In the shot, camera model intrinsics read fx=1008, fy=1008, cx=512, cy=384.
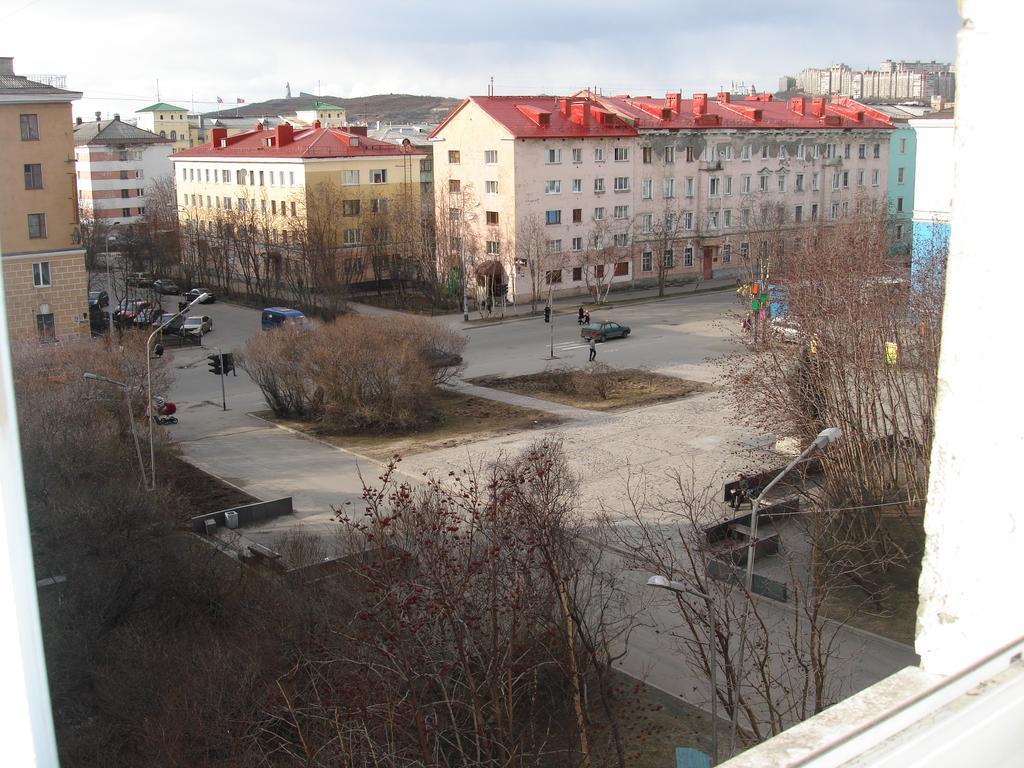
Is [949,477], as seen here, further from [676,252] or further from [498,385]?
[676,252]

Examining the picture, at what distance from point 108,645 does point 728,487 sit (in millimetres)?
7954

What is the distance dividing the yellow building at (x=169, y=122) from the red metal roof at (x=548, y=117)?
130 feet

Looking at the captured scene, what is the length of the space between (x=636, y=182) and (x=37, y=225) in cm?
2055

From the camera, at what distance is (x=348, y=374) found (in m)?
17.8

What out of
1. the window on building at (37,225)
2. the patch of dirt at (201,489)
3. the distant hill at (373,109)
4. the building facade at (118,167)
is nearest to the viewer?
the patch of dirt at (201,489)

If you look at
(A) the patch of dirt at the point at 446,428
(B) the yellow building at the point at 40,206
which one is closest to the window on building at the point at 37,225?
(B) the yellow building at the point at 40,206

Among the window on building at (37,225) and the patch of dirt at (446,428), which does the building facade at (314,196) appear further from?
the patch of dirt at (446,428)

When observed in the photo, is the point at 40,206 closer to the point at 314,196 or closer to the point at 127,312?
the point at 127,312

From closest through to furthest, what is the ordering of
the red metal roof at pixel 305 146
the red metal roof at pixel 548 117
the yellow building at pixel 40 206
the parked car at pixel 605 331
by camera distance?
the yellow building at pixel 40 206 < the parked car at pixel 605 331 < the red metal roof at pixel 548 117 < the red metal roof at pixel 305 146

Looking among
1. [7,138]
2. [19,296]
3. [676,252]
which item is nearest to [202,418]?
[19,296]

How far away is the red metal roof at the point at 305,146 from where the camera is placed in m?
34.4

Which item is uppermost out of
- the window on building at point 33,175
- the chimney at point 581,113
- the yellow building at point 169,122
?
the yellow building at point 169,122

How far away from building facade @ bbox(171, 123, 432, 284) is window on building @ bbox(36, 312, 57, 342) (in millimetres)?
11806

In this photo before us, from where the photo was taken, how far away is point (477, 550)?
744cm
